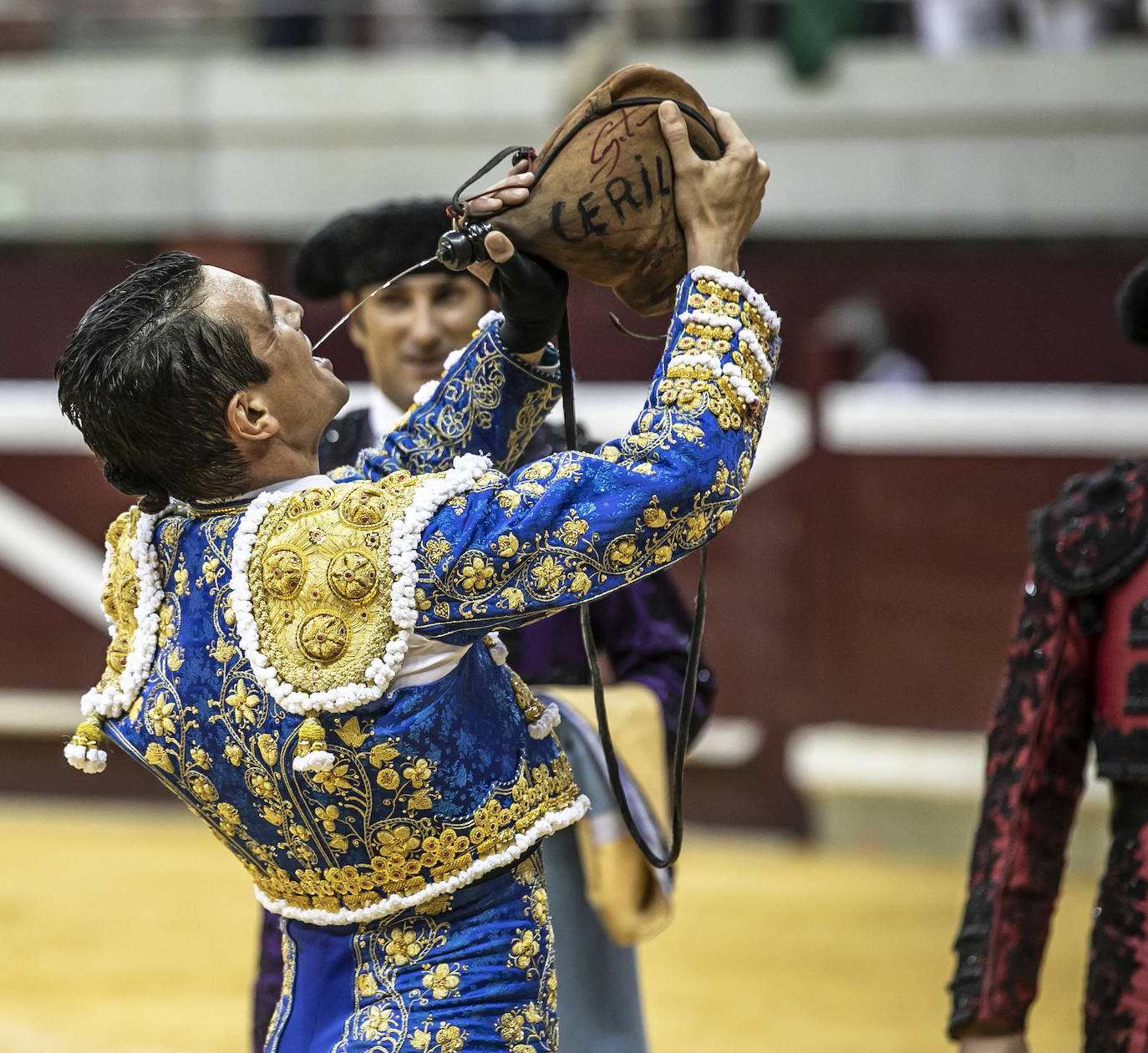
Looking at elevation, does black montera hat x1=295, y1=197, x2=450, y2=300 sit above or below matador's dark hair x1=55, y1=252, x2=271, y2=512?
below

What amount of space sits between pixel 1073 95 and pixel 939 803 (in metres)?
4.26

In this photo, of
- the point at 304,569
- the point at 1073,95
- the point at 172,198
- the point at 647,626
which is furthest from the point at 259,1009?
the point at 172,198

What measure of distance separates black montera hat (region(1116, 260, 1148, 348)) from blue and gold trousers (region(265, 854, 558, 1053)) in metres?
1.13

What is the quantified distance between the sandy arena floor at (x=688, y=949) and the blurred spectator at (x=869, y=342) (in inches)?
117

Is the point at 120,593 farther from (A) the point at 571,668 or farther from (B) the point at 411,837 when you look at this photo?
(A) the point at 571,668

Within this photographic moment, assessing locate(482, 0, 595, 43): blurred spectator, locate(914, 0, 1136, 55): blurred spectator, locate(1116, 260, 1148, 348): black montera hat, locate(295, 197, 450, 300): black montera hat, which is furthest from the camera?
locate(482, 0, 595, 43): blurred spectator

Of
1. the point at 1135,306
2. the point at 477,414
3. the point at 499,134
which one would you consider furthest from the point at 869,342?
the point at 477,414

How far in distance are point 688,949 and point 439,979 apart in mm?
3607

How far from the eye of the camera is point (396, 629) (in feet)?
5.09

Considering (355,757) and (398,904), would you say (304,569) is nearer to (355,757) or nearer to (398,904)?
(355,757)

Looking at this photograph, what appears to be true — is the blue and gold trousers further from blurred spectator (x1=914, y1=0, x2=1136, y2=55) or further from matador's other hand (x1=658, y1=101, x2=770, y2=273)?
blurred spectator (x1=914, y1=0, x2=1136, y2=55)

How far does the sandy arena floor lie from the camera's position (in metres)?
4.31

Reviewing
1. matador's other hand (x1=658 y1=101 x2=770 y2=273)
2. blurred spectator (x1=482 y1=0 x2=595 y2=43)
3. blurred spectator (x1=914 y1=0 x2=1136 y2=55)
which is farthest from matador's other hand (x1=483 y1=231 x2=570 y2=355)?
blurred spectator (x1=482 y1=0 x2=595 y2=43)

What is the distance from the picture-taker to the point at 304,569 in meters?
1.56
